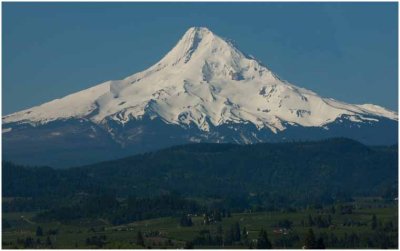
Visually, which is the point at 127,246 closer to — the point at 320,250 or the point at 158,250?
the point at 158,250

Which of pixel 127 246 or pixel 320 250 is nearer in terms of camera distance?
pixel 320 250

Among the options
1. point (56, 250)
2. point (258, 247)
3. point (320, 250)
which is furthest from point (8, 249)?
point (320, 250)

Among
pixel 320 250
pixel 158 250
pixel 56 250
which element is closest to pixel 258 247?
pixel 158 250

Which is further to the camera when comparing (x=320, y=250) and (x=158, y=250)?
(x=158, y=250)

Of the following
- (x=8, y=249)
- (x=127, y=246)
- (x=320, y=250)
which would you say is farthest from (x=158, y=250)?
(x=320, y=250)

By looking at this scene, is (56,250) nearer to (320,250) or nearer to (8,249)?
(8,249)

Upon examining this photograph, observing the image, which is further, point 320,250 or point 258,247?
point 258,247

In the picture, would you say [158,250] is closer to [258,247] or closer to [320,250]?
[258,247]
